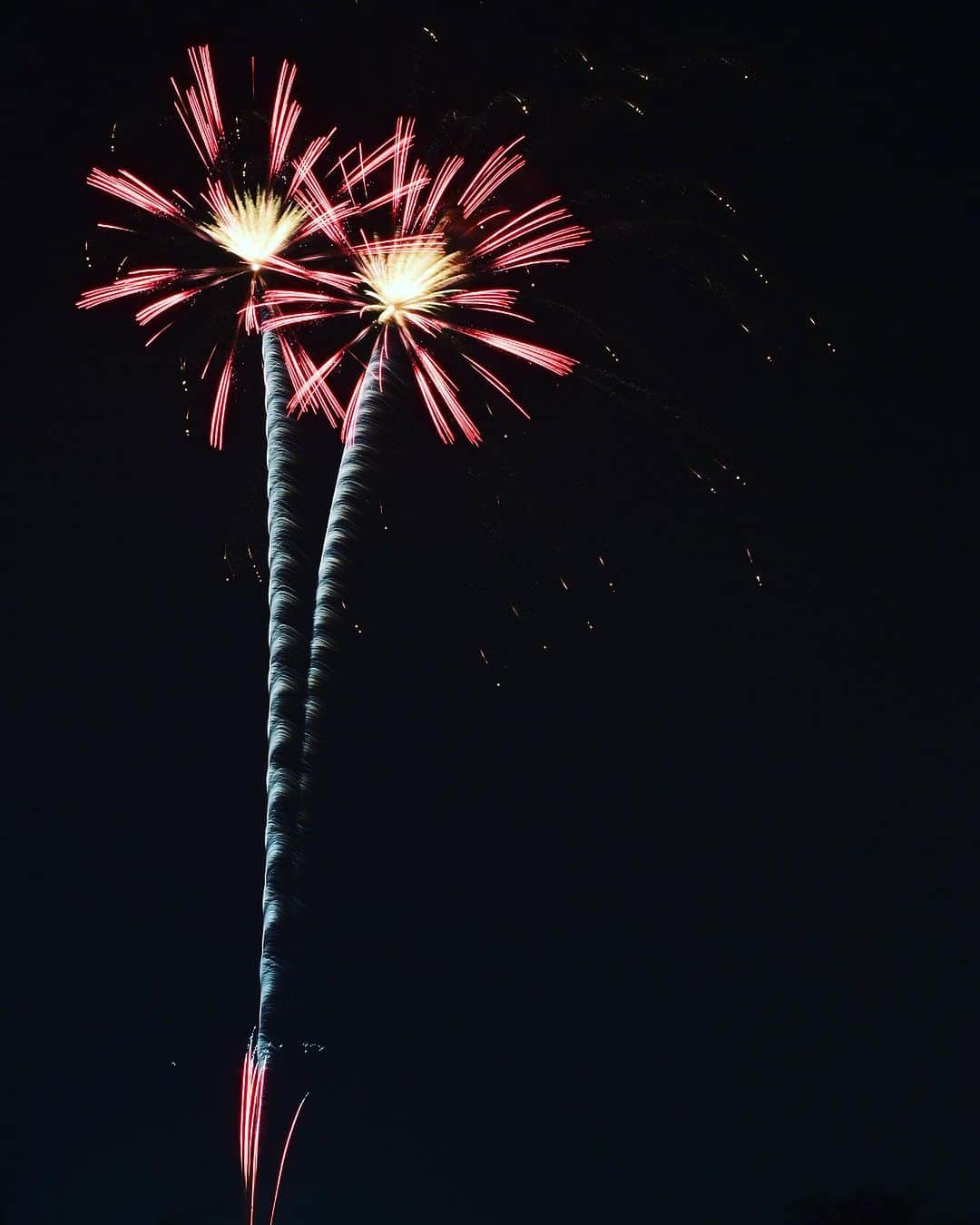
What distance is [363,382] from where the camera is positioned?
59.3 ft

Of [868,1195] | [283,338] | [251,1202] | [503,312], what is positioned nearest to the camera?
[251,1202]

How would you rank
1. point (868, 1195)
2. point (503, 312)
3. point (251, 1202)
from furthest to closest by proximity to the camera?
point (868, 1195) → point (503, 312) → point (251, 1202)

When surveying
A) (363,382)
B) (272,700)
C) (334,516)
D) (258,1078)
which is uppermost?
(363,382)

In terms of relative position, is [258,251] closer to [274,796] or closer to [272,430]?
[272,430]

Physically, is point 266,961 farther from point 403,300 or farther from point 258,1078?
point 403,300

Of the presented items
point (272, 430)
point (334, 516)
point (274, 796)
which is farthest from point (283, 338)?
point (274, 796)

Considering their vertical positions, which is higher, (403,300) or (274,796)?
(403,300)

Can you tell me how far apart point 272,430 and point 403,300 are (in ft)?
7.98

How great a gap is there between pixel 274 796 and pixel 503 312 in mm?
6548

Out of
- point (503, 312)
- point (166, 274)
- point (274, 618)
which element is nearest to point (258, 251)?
point (166, 274)

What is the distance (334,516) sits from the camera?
717 inches

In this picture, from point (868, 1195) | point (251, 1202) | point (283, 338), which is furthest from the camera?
point (868, 1195)

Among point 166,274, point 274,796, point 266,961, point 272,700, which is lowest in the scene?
point 266,961

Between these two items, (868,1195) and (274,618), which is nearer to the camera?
(274,618)
